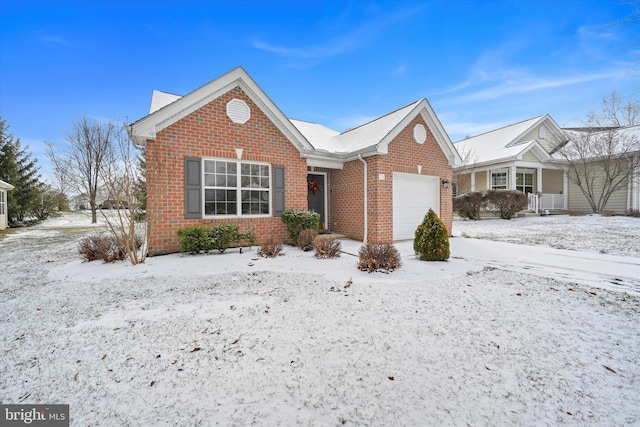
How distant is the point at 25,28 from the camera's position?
8523 mm

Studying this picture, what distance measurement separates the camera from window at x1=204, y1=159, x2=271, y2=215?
8.01m

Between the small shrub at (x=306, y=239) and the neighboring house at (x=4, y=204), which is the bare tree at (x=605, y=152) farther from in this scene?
the neighboring house at (x=4, y=204)

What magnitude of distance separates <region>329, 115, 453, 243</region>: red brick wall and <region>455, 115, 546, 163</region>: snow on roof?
34.2 feet

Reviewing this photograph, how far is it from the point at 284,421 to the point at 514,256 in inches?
302

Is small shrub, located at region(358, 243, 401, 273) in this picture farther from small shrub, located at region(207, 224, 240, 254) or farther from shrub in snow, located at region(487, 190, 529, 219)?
shrub in snow, located at region(487, 190, 529, 219)

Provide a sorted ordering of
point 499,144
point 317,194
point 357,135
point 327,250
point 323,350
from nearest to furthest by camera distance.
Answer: point 323,350
point 327,250
point 317,194
point 357,135
point 499,144

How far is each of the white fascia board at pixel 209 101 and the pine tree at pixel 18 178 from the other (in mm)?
20417

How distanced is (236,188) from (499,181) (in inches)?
760

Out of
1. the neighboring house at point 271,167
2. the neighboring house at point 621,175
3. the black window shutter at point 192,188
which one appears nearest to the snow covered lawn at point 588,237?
the neighboring house at point 271,167

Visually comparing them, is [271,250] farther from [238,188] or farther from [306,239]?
[238,188]

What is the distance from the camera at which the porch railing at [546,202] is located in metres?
18.1

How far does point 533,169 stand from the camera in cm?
1964

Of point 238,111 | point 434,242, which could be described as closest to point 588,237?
point 434,242

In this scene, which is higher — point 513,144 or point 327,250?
point 513,144
